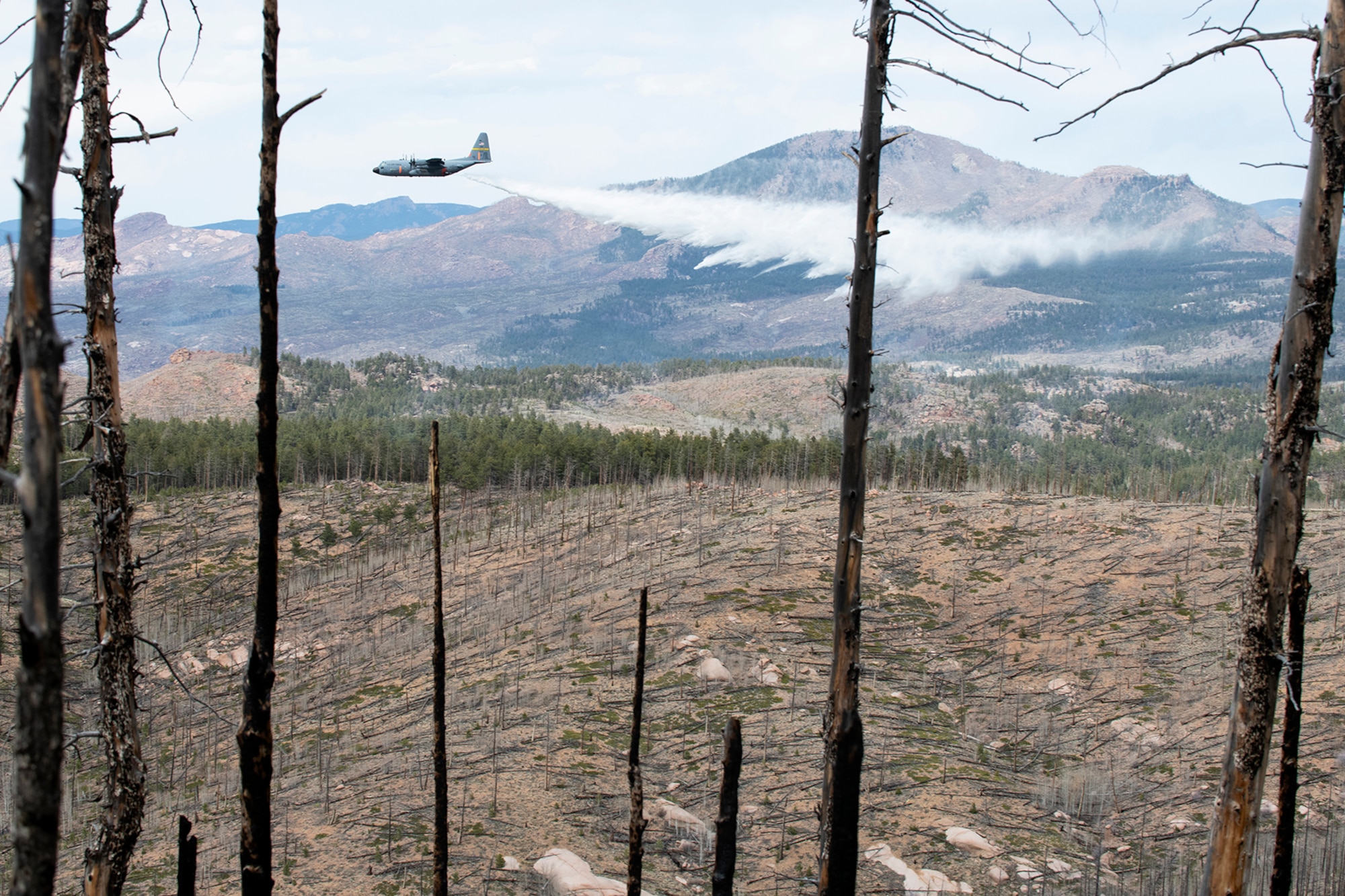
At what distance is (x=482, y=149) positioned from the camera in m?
64.6

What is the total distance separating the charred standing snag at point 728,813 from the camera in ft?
29.6

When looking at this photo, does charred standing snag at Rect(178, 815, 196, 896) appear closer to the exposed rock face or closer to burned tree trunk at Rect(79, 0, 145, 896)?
burned tree trunk at Rect(79, 0, 145, 896)

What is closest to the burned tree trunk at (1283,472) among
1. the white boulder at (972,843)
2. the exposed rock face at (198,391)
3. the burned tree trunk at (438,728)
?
the white boulder at (972,843)

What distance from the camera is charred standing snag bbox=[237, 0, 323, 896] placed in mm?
6801

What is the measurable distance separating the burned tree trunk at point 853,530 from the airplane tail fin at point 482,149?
5704 centimetres

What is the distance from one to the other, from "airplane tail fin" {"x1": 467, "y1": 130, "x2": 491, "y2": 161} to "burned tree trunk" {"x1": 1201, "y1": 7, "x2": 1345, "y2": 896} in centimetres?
5972

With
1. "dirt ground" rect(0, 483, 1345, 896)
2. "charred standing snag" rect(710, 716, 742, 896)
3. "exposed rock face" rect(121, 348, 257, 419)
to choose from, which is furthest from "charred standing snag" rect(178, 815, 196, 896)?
"exposed rock face" rect(121, 348, 257, 419)

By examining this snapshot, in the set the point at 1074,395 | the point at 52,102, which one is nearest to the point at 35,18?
the point at 52,102

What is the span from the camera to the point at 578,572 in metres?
33.2

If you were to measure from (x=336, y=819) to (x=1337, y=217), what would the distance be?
597 inches

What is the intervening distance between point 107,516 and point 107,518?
1.2 inches

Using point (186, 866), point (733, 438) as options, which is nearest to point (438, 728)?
point (186, 866)

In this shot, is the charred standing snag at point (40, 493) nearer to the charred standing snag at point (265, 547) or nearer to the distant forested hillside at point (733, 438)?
the charred standing snag at point (265, 547)

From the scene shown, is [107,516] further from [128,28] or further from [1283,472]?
[1283,472]
